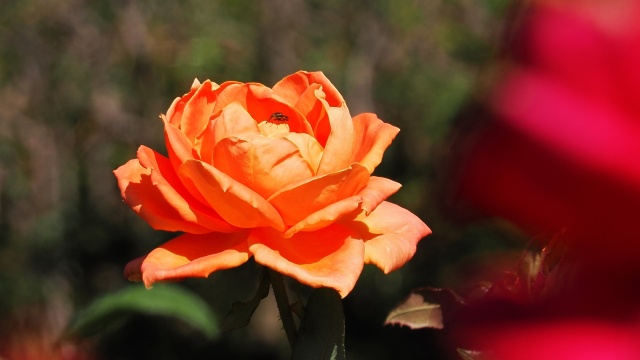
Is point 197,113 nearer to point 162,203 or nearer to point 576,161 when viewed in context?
point 162,203

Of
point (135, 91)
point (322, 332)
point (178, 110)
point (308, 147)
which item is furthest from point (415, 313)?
point (135, 91)

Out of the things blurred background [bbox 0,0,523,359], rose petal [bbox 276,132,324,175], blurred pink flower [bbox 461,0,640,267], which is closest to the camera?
blurred pink flower [bbox 461,0,640,267]

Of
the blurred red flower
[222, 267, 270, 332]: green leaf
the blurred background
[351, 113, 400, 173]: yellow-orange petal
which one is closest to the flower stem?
[222, 267, 270, 332]: green leaf

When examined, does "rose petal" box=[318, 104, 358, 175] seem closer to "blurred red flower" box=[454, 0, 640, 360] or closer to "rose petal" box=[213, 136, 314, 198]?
"rose petal" box=[213, 136, 314, 198]

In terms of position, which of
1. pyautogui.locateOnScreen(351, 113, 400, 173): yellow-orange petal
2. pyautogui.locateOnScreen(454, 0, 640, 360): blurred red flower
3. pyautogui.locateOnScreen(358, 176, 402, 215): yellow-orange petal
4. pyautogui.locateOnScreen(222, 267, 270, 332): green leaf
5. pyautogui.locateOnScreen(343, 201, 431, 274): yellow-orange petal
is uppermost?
pyautogui.locateOnScreen(454, 0, 640, 360): blurred red flower

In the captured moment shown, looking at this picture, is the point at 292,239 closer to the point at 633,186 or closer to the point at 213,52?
the point at 633,186

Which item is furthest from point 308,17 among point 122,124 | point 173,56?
point 122,124

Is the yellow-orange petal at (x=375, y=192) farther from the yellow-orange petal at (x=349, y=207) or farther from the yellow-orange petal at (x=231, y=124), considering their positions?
the yellow-orange petal at (x=231, y=124)

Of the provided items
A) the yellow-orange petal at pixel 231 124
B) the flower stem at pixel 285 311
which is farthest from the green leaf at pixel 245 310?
the yellow-orange petal at pixel 231 124
